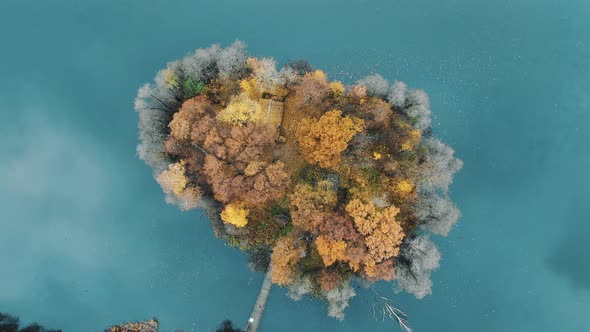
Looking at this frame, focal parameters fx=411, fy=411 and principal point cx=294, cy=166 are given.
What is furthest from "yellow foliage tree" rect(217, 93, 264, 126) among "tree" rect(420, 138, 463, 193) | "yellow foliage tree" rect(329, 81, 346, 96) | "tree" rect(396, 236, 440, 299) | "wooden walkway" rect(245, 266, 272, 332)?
"tree" rect(396, 236, 440, 299)

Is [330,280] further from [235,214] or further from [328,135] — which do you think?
[328,135]

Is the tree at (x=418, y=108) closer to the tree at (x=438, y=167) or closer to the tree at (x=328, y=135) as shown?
the tree at (x=438, y=167)

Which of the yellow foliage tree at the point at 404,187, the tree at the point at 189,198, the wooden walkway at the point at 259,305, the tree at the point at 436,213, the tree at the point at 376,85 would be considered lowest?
the wooden walkway at the point at 259,305

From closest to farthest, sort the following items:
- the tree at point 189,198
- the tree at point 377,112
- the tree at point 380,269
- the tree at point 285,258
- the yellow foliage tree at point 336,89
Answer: the tree at point 380,269 → the tree at point 377,112 → the tree at point 285,258 → the tree at point 189,198 → the yellow foliage tree at point 336,89

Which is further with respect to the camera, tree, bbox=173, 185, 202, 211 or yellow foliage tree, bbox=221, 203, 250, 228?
tree, bbox=173, 185, 202, 211

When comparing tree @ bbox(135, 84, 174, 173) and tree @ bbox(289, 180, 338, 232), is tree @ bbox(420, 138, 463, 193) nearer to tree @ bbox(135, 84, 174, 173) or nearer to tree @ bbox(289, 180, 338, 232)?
tree @ bbox(289, 180, 338, 232)

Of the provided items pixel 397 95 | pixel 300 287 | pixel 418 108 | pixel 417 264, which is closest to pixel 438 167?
pixel 418 108

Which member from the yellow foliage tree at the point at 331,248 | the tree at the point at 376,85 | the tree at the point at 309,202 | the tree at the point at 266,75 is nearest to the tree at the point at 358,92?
the tree at the point at 376,85
